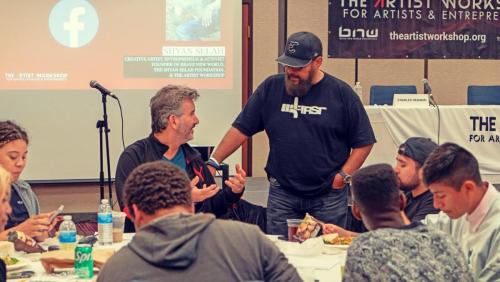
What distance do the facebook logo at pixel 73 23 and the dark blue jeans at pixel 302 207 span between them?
12.7ft

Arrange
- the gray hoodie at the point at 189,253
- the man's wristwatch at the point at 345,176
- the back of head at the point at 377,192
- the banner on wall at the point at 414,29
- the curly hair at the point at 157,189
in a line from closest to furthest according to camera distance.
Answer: the gray hoodie at the point at 189,253
the curly hair at the point at 157,189
the back of head at the point at 377,192
the man's wristwatch at the point at 345,176
the banner on wall at the point at 414,29

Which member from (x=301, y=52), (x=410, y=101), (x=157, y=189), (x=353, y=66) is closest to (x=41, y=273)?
(x=157, y=189)

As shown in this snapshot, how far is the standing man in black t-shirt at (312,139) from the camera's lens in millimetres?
4297

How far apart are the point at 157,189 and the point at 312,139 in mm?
2194

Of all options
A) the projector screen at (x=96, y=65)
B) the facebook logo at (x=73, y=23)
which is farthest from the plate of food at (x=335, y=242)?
the facebook logo at (x=73, y=23)

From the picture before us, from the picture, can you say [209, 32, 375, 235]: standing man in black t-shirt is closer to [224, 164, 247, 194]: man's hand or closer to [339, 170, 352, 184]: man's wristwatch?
[339, 170, 352, 184]: man's wristwatch

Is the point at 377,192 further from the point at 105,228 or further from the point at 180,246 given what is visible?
the point at 105,228

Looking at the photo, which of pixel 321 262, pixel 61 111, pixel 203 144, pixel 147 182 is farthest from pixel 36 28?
pixel 147 182

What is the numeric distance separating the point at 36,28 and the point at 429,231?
608cm

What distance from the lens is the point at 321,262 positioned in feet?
10.4

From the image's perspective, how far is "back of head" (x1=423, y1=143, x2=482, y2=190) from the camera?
2.62 meters

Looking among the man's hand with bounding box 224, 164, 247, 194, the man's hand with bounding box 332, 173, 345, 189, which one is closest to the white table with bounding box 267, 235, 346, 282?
the man's hand with bounding box 224, 164, 247, 194

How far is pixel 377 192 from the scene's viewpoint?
234cm

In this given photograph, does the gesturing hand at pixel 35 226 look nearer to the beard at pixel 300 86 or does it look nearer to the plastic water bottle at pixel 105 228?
the plastic water bottle at pixel 105 228
